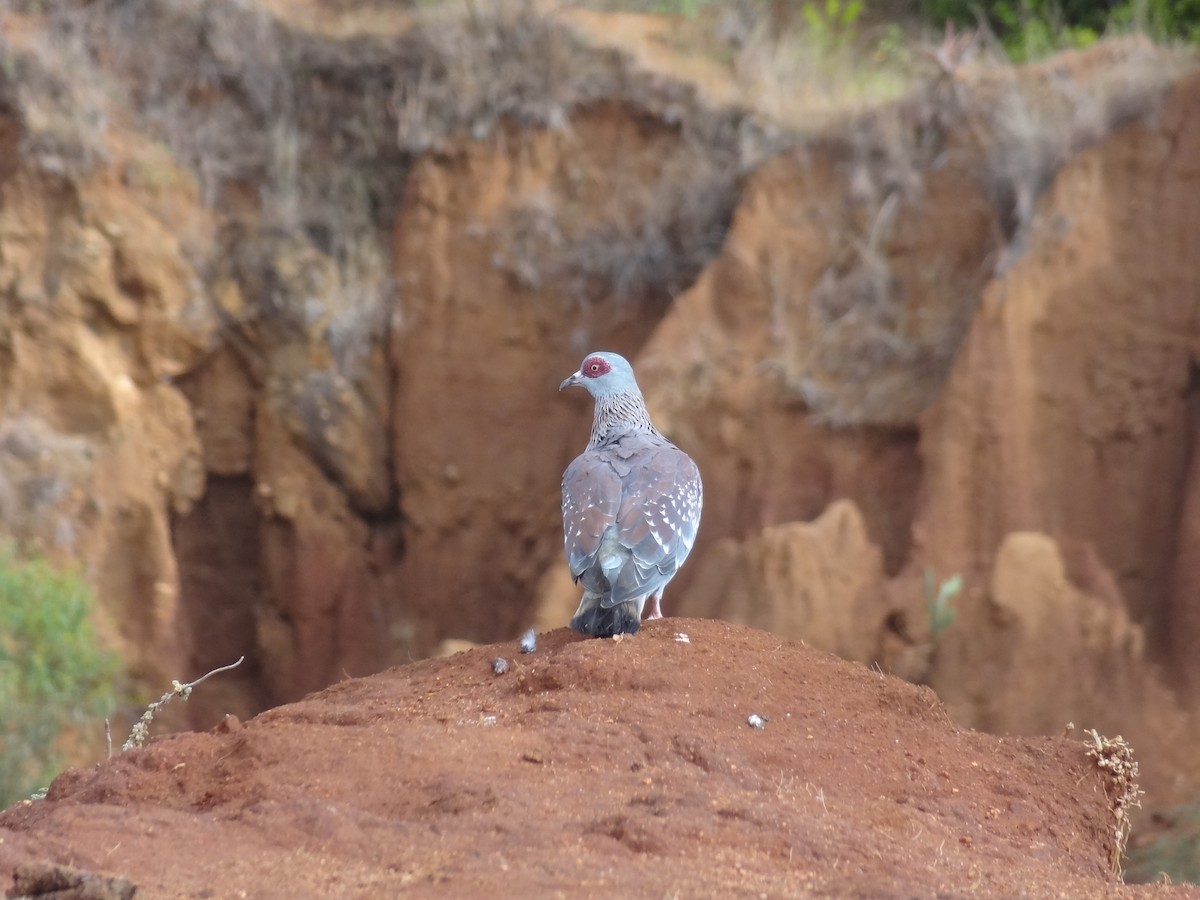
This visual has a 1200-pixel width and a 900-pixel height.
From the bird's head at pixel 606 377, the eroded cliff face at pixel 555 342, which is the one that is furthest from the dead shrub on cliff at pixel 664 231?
the bird's head at pixel 606 377

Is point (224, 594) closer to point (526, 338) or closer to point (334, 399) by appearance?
point (334, 399)

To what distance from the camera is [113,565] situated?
12992mm

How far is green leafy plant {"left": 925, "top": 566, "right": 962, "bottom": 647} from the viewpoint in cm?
1010

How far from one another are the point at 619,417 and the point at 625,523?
1.44m

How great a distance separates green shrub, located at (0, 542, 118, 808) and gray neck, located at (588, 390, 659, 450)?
5.14 metres

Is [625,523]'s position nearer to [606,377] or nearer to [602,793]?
[606,377]

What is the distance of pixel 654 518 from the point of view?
667cm

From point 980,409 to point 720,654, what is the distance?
213 inches

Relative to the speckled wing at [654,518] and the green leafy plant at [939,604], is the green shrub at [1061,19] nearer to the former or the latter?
the green leafy plant at [939,604]

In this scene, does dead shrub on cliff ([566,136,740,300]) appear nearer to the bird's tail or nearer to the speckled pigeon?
the speckled pigeon

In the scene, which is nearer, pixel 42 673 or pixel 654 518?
pixel 654 518

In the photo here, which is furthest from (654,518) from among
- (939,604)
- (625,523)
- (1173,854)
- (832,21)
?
(832,21)

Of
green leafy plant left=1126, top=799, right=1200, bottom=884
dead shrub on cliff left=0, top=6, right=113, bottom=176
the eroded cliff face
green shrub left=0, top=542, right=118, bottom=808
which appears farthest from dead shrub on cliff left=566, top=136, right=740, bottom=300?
green leafy plant left=1126, top=799, right=1200, bottom=884

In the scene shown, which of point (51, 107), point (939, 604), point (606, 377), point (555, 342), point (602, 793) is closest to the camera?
point (602, 793)
